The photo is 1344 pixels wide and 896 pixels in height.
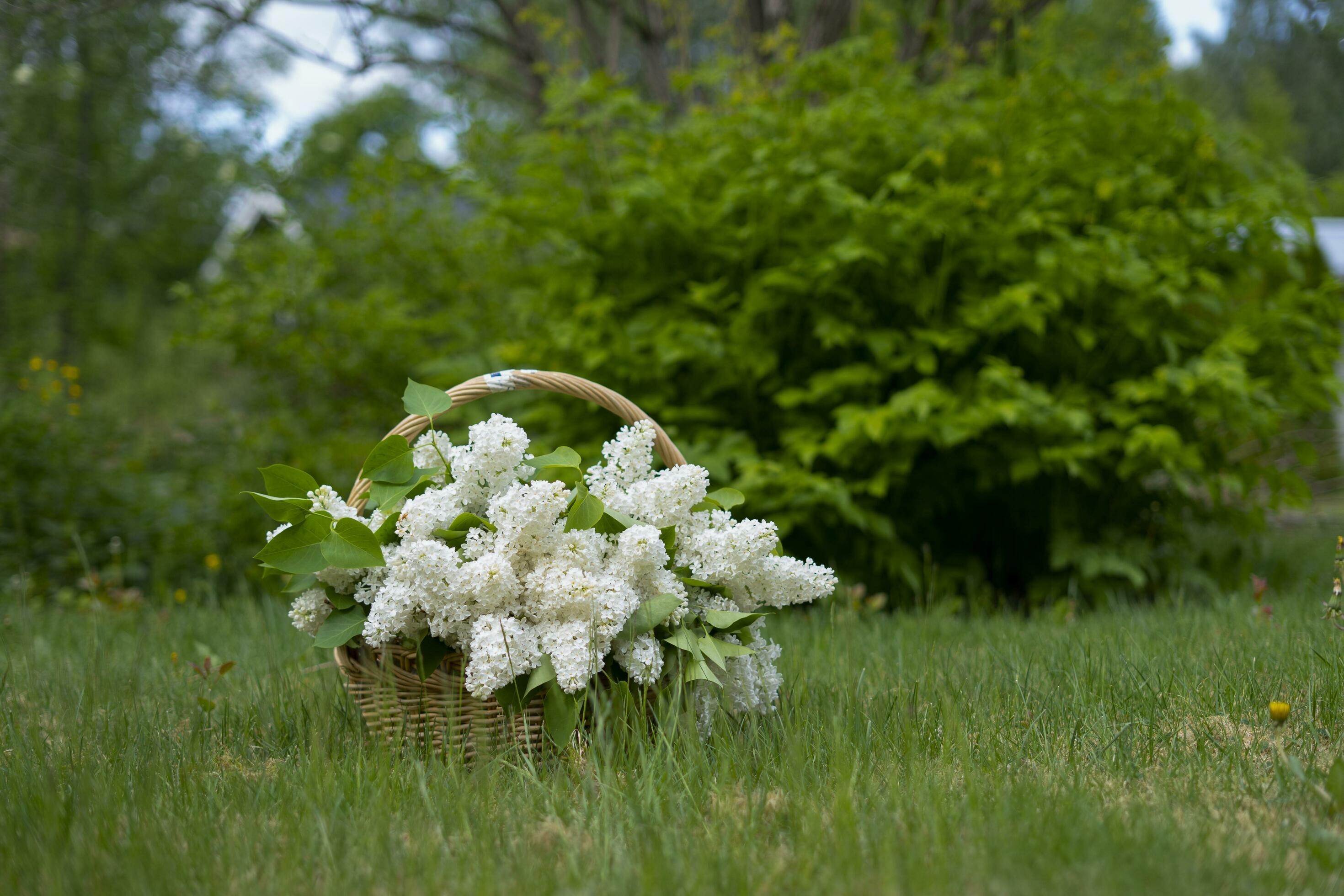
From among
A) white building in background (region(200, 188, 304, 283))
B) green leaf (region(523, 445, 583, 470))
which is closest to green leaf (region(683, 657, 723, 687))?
green leaf (region(523, 445, 583, 470))

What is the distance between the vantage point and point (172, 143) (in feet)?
49.8

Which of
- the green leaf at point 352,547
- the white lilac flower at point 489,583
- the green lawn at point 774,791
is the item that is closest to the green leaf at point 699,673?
the green lawn at point 774,791

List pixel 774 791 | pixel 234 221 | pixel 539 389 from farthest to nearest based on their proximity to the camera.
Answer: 1. pixel 234 221
2. pixel 539 389
3. pixel 774 791

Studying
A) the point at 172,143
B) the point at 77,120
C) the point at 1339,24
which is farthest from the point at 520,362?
the point at 172,143

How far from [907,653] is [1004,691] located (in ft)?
1.71

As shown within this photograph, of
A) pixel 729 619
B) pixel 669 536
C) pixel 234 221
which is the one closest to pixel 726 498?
pixel 669 536

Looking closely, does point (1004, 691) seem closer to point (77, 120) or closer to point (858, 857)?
point (858, 857)

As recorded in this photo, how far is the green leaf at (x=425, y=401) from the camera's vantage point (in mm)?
2029

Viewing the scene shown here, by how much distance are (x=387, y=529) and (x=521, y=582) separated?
32 cm

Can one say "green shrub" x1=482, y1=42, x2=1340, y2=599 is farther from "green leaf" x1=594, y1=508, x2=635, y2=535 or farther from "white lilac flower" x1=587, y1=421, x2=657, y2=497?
"green leaf" x1=594, y1=508, x2=635, y2=535

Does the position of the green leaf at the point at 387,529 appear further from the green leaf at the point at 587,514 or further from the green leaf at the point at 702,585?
A: the green leaf at the point at 702,585

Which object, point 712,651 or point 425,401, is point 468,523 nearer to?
point 425,401

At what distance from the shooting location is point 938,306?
3789 millimetres

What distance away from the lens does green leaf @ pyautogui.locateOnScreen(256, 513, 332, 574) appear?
190 centimetres
